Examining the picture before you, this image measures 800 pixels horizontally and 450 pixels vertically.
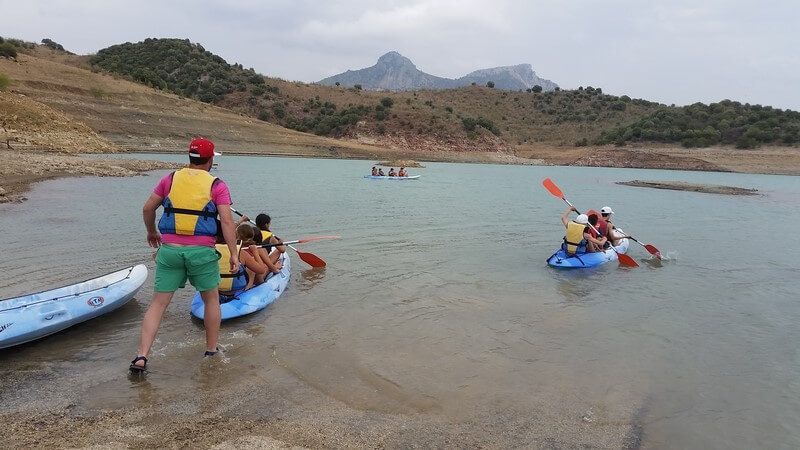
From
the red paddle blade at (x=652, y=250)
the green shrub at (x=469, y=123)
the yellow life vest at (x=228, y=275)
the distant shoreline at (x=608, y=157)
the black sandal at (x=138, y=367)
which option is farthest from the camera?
the green shrub at (x=469, y=123)

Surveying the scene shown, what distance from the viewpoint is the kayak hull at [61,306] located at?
5227mm

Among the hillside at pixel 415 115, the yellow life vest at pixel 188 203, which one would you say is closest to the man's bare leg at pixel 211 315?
the yellow life vest at pixel 188 203

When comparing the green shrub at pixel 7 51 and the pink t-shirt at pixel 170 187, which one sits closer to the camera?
the pink t-shirt at pixel 170 187

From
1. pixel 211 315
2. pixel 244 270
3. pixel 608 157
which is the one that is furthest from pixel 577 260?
pixel 608 157

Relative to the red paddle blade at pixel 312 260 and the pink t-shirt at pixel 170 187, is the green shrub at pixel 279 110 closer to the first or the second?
the red paddle blade at pixel 312 260

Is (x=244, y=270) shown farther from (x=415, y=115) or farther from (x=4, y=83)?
(x=415, y=115)

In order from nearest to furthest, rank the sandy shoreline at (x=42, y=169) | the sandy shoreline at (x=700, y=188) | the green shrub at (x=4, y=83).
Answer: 1. the sandy shoreline at (x=42, y=169)
2. the sandy shoreline at (x=700, y=188)
3. the green shrub at (x=4, y=83)

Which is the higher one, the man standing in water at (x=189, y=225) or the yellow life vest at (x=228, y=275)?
the man standing in water at (x=189, y=225)

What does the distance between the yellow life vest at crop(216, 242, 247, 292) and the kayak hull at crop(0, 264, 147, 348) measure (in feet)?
3.74

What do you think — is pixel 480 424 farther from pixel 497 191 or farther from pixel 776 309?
pixel 497 191

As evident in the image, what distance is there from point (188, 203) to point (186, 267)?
0.56 meters

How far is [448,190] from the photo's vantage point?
87.5 feet

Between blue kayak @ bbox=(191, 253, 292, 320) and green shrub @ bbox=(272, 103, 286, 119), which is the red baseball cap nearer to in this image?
blue kayak @ bbox=(191, 253, 292, 320)

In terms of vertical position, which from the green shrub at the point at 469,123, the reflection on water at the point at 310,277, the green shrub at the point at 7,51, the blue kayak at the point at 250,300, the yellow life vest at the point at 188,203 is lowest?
the reflection on water at the point at 310,277
